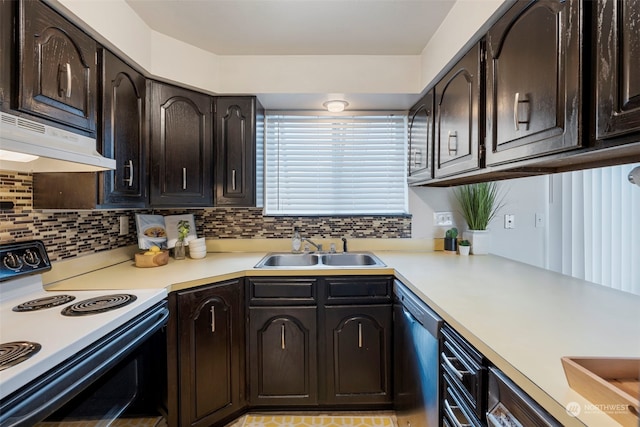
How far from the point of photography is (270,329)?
5.61ft

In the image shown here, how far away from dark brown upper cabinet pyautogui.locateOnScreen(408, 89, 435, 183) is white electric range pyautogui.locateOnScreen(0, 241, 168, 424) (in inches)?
66.0

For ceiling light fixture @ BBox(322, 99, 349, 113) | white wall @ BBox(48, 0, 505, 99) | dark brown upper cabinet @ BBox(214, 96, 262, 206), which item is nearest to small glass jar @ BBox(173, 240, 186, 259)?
dark brown upper cabinet @ BBox(214, 96, 262, 206)

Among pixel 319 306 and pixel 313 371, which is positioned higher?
pixel 319 306

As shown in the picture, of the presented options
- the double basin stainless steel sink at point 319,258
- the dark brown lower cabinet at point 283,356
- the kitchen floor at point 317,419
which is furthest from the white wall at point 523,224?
the dark brown lower cabinet at point 283,356

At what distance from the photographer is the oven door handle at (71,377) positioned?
2.33 feet

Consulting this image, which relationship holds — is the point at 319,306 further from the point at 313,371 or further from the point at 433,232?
the point at 433,232

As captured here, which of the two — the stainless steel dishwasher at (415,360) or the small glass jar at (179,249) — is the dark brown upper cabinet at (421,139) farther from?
the small glass jar at (179,249)

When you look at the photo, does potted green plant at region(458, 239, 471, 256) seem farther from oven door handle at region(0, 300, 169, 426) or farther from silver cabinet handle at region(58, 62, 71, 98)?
silver cabinet handle at region(58, 62, 71, 98)

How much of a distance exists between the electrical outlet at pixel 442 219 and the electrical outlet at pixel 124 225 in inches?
88.3

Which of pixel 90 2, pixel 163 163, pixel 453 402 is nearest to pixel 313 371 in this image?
pixel 453 402

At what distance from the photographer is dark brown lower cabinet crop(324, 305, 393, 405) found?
67.2 inches

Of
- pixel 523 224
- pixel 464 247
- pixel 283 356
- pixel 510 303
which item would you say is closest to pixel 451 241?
pixel 464 247

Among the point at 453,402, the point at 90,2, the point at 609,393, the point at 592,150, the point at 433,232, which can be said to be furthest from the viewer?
the point at 433,232

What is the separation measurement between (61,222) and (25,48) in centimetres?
84
